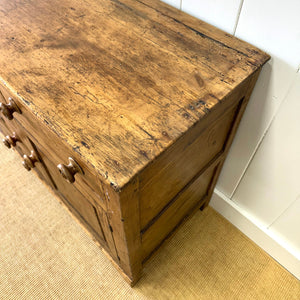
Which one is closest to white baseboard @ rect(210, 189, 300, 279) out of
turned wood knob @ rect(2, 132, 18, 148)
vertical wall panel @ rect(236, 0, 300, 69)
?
vertical wall panel @ rect(236, 0, 300, 69)

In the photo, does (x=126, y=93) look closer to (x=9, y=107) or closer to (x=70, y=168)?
(x=70, y=168)

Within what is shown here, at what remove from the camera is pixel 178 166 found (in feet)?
2.10

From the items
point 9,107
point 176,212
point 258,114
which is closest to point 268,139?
point 258,114

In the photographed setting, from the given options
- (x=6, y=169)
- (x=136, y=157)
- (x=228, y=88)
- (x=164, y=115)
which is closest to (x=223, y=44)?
(x=228, y=88)

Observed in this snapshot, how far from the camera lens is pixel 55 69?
1.93 feet

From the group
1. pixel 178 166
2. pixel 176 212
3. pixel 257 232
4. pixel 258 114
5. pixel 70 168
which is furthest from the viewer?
pixel 257 232

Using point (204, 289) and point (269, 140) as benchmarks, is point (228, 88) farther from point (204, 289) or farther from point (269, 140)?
point (204, 289)

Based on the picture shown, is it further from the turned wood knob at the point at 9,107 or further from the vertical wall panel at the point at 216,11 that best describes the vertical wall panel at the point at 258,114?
the turned wood knob at the point at 9,107

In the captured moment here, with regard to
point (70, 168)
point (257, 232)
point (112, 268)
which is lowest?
point (112, 268)

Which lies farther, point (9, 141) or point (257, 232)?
point (257, 232)

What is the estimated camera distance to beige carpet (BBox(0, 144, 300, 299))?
102 centimetres

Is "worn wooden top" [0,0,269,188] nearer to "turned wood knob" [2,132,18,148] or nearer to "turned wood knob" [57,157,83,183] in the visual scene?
"turned wood knob" [57,157,83,183]

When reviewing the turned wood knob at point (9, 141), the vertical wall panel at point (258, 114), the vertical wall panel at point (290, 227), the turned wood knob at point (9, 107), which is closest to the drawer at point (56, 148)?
→ the turned wood knob at point (9, 107)

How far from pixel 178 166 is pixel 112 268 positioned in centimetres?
66
